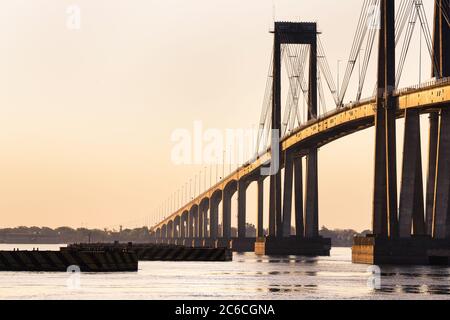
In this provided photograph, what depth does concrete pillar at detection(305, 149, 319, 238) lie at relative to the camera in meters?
162

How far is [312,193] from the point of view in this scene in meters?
162

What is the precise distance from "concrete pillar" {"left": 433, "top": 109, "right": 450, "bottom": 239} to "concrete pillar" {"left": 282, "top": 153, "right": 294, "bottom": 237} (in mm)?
54058

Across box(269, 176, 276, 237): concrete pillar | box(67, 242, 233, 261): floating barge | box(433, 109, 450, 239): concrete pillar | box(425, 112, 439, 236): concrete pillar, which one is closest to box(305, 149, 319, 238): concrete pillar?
box(269, 176, 276, 237): concrete pillar

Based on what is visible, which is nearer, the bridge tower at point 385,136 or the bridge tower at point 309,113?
the bridge tower at point 385,136

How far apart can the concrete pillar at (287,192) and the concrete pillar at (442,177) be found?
54.1 meters

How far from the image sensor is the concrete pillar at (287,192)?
539 ft

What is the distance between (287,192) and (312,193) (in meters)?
4.86

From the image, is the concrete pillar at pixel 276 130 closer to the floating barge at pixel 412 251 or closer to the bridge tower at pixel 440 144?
the bridge tower at pixel 440 144

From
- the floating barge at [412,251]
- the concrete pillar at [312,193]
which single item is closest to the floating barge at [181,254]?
the concrete pillar at [312,193]

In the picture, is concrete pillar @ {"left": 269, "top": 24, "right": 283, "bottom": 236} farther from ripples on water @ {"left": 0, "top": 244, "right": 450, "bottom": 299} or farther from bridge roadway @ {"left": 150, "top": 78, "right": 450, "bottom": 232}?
ripples on water @ {"left": 0, "top": 244, "right": 450, "bottom": 299}

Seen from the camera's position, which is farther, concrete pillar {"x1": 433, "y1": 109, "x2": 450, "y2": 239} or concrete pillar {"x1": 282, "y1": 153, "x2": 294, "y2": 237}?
concrete pillar {"x1": 282, "y1": 153, "x2": 294, "y2": 237}
